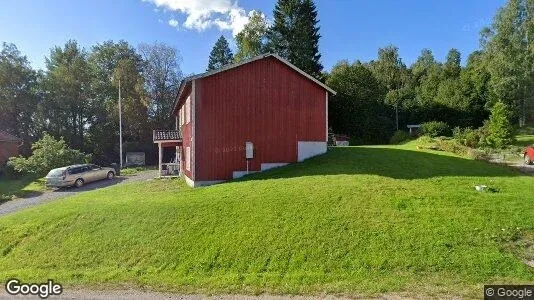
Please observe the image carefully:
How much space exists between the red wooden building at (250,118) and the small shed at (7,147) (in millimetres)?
27292

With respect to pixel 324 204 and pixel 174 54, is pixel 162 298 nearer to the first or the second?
pixel 324 204

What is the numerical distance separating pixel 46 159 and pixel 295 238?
27982 millimetres

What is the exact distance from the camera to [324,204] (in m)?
12.2

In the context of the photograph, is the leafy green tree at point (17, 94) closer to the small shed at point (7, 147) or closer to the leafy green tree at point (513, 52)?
the small shed at point (7, 147)

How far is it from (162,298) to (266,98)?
12971 mm

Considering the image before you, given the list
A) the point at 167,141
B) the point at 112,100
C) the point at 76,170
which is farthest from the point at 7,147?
the point at 167,141

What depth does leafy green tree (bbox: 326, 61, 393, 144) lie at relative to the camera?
41.8 meters

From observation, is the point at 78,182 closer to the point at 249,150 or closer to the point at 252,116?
the point at 249,150

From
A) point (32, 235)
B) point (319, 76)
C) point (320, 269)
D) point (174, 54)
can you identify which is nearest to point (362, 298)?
point (320, 269)

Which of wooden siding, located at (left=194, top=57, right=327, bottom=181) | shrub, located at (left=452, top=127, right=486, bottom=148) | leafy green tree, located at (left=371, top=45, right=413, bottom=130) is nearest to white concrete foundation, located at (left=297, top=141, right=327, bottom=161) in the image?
wooden siding, located at (left=194, top=57, right=327, bottom=181)

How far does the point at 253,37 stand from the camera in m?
48.8

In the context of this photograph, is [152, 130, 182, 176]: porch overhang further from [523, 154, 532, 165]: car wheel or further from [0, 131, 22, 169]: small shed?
[0, 131, 22, 169]: small shed

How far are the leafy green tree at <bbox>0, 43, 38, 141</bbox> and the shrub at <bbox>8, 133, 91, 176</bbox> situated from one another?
18254mm

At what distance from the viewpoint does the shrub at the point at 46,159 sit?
3050 centimetres
